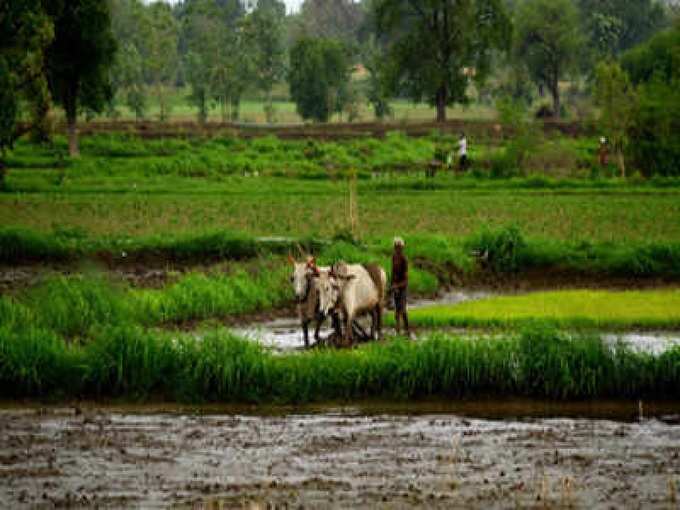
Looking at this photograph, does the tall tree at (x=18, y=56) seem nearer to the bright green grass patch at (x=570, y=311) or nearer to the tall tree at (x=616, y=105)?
the bright green grass patch at (x=570, y=311)

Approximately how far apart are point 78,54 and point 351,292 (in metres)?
37.8

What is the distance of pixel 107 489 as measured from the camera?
501 inches

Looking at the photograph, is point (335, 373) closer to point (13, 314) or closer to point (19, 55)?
point (13, 314)

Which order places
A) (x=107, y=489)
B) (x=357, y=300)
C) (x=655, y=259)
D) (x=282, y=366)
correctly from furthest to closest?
(x=655, y=259)
(x=357, y=300)
(x=282, y=366)
(x=107, y=489)

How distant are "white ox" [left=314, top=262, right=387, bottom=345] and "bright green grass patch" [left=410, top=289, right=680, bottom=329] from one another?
2069 mm

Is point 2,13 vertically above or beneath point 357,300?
above

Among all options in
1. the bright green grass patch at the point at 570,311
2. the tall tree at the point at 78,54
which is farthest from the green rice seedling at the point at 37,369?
the tall tree at the point at 78,54

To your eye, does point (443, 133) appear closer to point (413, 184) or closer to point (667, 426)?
point (413, 184)

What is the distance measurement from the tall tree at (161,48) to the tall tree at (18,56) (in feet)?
109

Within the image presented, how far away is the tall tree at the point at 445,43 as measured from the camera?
73062 mm

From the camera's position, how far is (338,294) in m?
18.9

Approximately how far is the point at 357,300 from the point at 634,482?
703 centimetres

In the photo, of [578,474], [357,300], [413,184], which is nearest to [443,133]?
[413,184]

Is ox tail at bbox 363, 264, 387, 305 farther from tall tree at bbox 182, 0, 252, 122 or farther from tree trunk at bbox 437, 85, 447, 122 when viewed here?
tall tree at bbox 182, 0, 252, 122
